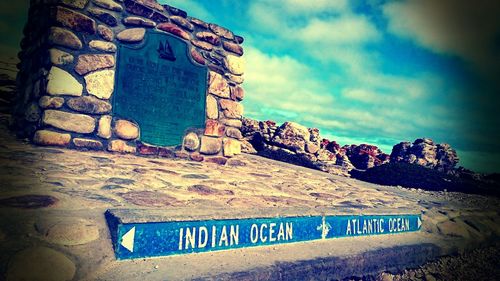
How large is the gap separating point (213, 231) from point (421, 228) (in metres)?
2.63

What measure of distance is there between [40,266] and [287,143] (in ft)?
26.3

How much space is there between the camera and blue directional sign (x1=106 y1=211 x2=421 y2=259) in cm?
164

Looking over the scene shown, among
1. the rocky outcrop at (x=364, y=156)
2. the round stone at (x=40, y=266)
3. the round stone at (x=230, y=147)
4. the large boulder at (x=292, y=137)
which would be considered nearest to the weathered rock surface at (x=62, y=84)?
the round stone at (x=230, y=147)

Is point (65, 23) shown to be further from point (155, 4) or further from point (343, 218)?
point (343, 218)

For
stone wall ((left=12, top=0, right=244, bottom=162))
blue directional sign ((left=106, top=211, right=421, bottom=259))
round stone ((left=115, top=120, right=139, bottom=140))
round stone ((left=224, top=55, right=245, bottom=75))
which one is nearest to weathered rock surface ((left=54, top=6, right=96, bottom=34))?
stone wall ((left=12, top=0, right=244, bottom=162))

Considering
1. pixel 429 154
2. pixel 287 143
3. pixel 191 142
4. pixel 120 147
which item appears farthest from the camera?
pixel 429 154

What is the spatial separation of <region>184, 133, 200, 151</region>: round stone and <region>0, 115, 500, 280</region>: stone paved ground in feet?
1.02

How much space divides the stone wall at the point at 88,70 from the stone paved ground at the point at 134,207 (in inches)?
10.1

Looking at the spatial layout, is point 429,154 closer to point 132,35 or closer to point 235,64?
point 235,64

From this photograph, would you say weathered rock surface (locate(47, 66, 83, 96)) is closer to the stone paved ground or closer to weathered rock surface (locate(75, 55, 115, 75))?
weathered rock surface (locate(75, 55, 115, 75))

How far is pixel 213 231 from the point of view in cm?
189

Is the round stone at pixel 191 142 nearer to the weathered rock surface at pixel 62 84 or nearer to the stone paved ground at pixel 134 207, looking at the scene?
the stone paved ground at pixel 134 207

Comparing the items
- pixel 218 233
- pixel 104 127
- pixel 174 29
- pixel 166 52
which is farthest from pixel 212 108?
pixel 218 233

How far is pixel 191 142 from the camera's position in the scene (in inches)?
175
